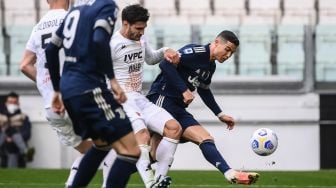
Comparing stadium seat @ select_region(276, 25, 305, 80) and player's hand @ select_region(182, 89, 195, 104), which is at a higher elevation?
player's hand @ select_region(182, 89, 195, 104)

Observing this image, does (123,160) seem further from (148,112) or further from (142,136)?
(148,112)

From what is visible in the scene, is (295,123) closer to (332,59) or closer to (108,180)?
(332,59)

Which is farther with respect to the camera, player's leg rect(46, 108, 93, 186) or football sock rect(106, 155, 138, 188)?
player's leg rect(46, 108, 93, 186)

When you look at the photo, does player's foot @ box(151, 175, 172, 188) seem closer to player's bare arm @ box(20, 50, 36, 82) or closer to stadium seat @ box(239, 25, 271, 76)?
player's bare arm @ box(20, 50, 36, 82)

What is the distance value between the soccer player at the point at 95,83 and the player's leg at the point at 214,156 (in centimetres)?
→ 214

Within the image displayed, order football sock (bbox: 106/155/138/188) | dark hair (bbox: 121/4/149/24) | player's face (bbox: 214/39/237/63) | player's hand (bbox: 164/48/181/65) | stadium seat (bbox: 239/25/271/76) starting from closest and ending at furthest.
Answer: football sock (bbox: 106/155/138/188) < dark hair (bbox: 121/4/149/24) < player's hand (bbox: 164/48/181/65) < player's face (bbox: 214/39/237/63) < stadium seat (bbox: 239/25/271/76)

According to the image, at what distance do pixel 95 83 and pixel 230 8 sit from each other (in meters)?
12.7

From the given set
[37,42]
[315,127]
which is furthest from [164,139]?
[315,127]

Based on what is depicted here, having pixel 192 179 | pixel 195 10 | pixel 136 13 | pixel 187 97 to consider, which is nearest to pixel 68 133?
pixel 187 97

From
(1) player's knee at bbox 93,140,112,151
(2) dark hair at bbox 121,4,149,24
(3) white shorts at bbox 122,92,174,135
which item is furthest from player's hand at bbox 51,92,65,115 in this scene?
(3) white shorts at bbox 122,92,174,135

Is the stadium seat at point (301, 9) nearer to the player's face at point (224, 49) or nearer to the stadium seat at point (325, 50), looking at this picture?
the stadium seat at point (325, 50)

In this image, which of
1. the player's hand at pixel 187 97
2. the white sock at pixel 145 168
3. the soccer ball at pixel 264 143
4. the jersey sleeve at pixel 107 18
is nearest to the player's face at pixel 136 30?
the player's hand at pixel 187 97

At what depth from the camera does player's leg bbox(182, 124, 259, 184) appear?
1025cm

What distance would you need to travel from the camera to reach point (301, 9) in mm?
20375
